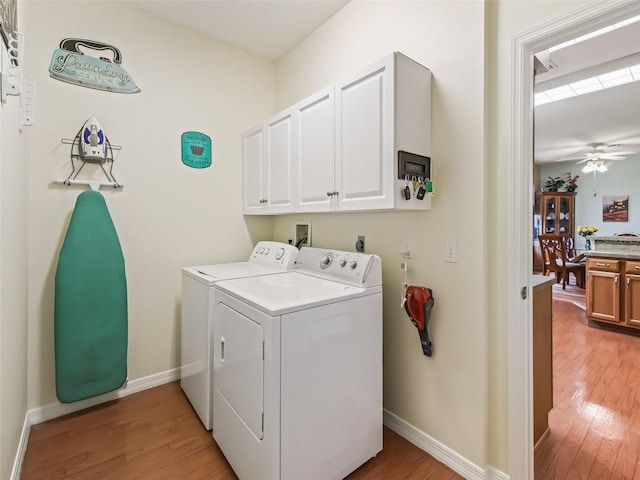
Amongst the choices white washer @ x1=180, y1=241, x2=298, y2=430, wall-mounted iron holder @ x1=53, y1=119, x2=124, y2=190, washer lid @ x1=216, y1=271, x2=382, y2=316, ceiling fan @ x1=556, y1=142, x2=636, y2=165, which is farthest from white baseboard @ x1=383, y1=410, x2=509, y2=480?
ceiling fan @ x1=556, y1=142, x2=636, y2=165

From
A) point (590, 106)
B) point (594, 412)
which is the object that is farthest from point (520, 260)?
point (590, 106)

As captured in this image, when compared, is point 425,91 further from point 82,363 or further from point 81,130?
point 82,363

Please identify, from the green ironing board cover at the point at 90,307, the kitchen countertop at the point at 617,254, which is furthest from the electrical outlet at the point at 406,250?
the kitchen countertop at the point at 617,254

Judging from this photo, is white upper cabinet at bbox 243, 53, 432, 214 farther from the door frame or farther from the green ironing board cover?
the green ironing board cover

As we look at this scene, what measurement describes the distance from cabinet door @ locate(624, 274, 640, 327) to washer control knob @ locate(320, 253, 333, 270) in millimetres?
3842

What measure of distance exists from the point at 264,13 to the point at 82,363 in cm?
280

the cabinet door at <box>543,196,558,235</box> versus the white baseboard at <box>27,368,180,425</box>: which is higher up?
the cabinet door at <box>543,196,558,235</box>

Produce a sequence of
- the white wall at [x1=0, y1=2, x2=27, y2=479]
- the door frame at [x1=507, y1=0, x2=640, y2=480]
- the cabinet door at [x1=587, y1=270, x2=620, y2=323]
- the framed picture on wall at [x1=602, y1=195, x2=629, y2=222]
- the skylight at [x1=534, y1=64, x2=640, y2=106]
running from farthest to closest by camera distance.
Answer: the framed picture on wall at [x1=602, y1=195, x2=629, y2=222], the cabinet door at [x1=587, y1=270, x2=620, y2=323], the skylight at [x1=534, y1=64, x2=640, y2=106], the door frame at [x1=507, y1=0, x2=640, y2=480], the white wall at [x1=0, y1=2, x2=27, y2=479]

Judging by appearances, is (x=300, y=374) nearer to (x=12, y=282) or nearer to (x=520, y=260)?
(x=520, y=260)

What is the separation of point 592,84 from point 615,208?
5.17 metres

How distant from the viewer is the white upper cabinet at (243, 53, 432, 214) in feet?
5.14

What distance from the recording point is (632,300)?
3590mm

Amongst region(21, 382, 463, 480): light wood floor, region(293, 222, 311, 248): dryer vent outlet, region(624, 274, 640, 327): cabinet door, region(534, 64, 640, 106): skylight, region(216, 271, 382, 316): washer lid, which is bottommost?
region(21, 382, 463, 480): light wood floor

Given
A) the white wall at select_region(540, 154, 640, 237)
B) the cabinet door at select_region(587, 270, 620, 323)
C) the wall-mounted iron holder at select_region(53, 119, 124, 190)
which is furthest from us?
the white wall at select_region(540, 154, 640, 237)
